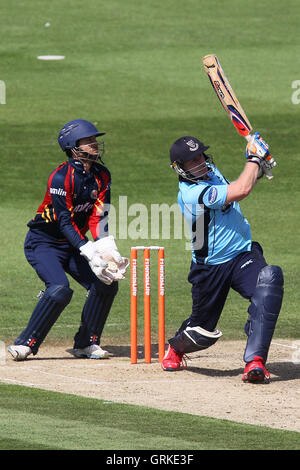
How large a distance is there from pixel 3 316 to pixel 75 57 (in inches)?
640

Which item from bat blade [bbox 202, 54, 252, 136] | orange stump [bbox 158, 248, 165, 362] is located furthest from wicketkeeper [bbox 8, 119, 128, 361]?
bat blade [bbox 202, 54, 252, 136]

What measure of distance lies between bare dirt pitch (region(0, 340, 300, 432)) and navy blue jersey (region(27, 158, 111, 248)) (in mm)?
1040

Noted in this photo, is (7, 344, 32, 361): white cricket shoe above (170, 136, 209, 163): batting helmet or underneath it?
underneath

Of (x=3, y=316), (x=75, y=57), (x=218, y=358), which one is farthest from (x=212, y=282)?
(x=75, y=57)

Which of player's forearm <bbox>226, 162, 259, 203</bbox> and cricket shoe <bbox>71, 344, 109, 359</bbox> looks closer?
player's forearm <bbox>226, 162, 259, 203</bbox>

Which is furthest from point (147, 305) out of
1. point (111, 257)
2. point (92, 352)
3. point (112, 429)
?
point (112, 429)

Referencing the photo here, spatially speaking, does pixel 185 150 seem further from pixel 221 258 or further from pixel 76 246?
pixel 76 246

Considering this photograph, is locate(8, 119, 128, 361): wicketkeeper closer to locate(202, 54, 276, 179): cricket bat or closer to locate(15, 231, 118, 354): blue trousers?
locate(15, 231, 118, 354): blue trousers

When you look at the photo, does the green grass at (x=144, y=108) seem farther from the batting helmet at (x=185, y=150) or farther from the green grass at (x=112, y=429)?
the batting helmet at (x=185, y=150)

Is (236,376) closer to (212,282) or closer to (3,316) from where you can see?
(212,282)

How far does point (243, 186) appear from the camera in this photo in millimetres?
8914

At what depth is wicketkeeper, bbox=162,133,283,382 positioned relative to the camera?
9.04m

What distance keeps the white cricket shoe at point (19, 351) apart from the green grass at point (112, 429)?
139 cm

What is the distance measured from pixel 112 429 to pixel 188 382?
175cm
